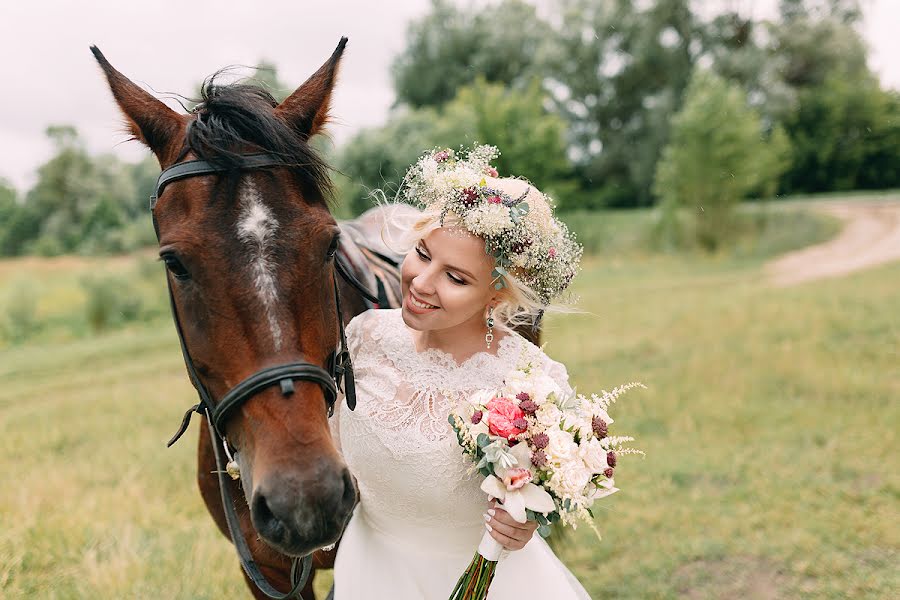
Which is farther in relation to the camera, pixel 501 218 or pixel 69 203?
pixel 69 203

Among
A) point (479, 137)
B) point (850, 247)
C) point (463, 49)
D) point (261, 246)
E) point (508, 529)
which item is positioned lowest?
point (850, 247)

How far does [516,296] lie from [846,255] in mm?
19031

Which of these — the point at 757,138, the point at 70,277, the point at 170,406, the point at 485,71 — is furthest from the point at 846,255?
the point at 485,71

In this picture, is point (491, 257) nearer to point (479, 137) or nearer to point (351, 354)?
point (351, 354)

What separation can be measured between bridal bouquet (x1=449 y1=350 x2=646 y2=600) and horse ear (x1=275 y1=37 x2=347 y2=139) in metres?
1.02

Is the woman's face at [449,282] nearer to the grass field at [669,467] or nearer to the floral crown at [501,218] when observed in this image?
the floral crown at [501,218]

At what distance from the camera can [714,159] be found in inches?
776

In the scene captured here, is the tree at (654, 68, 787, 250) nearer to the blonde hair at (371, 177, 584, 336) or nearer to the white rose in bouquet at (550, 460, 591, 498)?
the blonde hair at (371, 177, 584, 336)

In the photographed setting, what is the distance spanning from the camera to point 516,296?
2107 mm

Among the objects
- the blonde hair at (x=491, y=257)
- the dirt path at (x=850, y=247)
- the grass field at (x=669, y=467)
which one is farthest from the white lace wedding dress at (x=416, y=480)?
the dirt path at (x=850, y=247)

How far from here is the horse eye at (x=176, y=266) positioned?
5.51 ft

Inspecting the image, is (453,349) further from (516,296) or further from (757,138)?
(757,138)

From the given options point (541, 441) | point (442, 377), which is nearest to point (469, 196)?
point (442, 377)

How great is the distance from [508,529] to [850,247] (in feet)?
68.2
